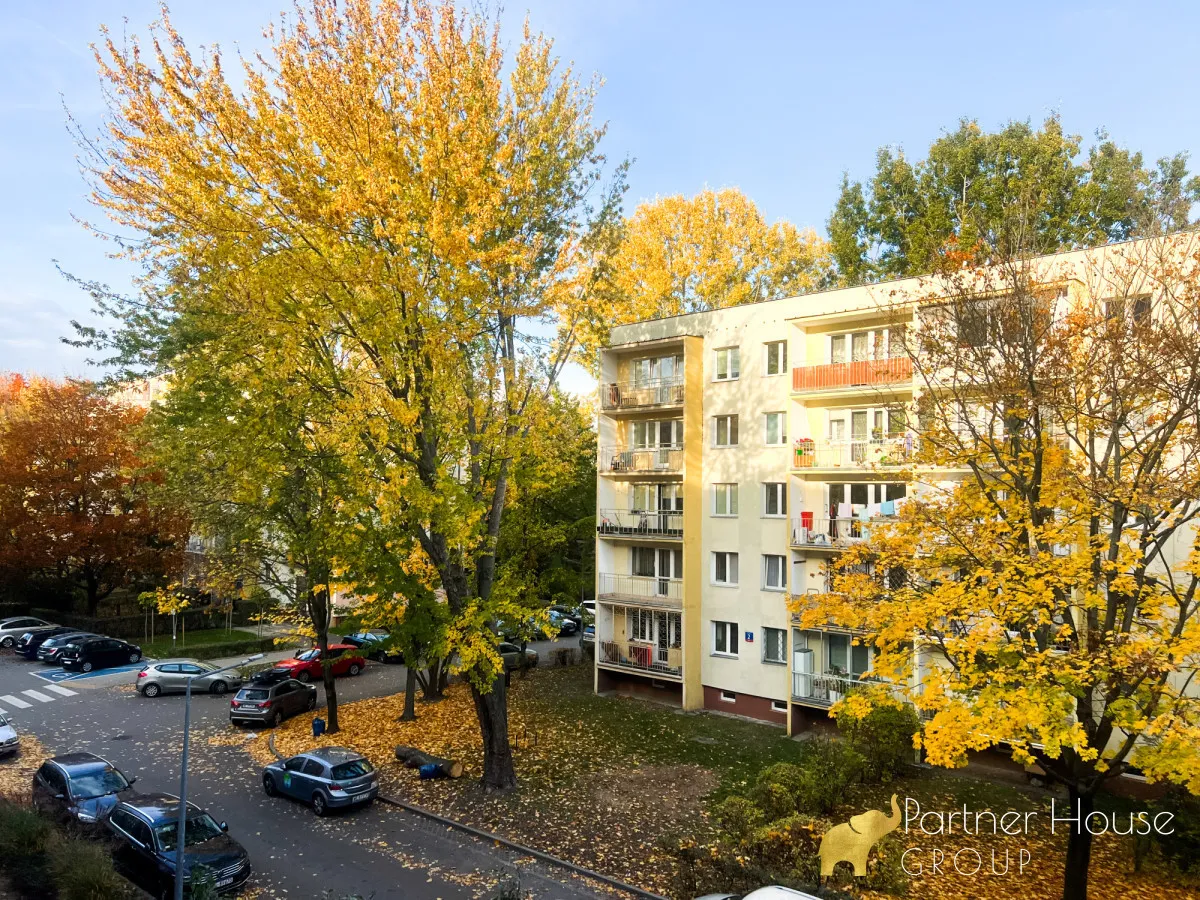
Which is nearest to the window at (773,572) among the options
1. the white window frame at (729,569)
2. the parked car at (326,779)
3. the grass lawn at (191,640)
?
the white window frame at (729,569)

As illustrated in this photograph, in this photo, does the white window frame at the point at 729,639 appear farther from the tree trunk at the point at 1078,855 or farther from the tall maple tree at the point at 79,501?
the tall maple tree at the point at 79,501

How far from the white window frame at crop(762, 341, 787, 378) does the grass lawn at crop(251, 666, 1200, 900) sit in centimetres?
1218

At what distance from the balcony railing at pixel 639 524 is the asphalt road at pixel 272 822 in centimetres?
1332

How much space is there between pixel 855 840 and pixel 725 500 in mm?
15182

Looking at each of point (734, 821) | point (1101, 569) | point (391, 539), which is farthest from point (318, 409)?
point (1101, 569)

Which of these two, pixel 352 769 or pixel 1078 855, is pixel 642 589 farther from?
pixel 1078 855

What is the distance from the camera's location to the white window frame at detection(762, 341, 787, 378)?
2544 centimetres

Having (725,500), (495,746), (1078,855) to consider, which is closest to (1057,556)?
(1078,855)

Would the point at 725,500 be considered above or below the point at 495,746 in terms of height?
above

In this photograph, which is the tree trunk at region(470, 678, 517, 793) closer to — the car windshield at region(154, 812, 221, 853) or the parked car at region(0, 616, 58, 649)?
Result: the car windshield at region(154, 812, 221, 853)

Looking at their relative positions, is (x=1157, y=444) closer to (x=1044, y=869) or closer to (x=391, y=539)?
(x=1044, y=869)

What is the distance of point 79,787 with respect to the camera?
1688cm

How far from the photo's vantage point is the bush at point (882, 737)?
18.8 meters

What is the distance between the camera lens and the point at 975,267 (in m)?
14.6
